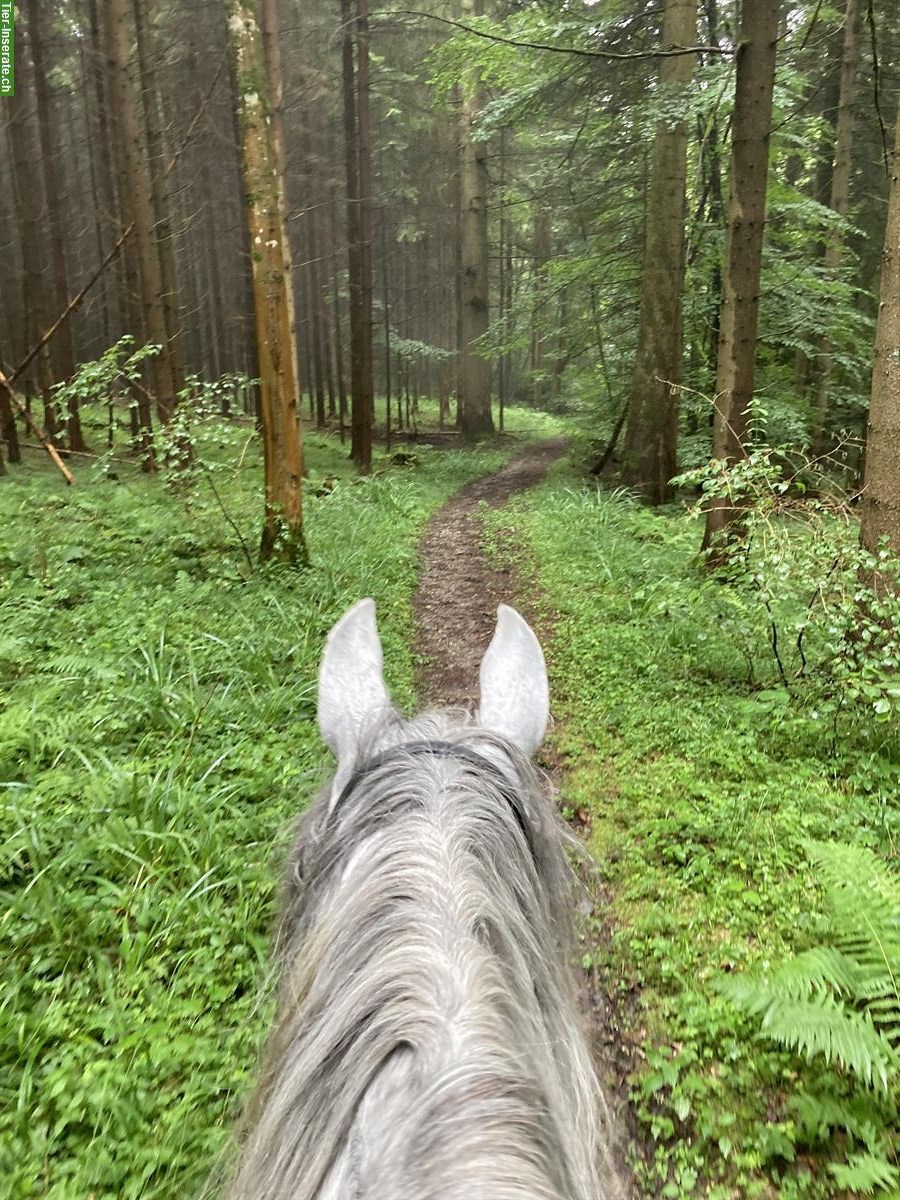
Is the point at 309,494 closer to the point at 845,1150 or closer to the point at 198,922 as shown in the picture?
the point at 198,922

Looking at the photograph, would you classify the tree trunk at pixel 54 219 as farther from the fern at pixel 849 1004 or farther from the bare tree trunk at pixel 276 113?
the fern at pixel 849 1004

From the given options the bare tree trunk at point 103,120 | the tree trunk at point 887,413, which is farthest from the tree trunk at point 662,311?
the bare tree trunk at point 103,120

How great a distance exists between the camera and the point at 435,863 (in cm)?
121

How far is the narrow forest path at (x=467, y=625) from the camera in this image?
8.90ft

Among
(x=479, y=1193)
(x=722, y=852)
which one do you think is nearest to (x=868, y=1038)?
(x=722, y=852)

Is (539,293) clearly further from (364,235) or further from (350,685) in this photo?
(350,685)

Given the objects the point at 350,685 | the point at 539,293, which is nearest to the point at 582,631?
the point at 350,685

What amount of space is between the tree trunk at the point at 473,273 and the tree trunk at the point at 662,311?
8.24m

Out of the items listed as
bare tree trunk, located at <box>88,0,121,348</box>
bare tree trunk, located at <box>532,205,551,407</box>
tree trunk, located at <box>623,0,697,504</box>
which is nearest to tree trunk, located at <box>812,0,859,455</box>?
tree trunk, located at <box>623,0,697,504</box>

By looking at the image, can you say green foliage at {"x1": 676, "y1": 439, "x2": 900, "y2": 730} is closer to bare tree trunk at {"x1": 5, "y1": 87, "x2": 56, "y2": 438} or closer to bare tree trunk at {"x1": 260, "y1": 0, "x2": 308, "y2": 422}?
bare tree trunk at {"x1": 260, "y1": 0, "x2": 308, "y2": 422}

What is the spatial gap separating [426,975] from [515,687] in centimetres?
79

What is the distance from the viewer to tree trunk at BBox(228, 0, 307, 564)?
654cm

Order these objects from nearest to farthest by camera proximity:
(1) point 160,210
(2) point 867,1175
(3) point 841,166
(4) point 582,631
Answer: (2) point 867,1175 < (4) point 582,631 < (3) point 841,166 < (1) point 160,210

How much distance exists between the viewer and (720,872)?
3.50m
